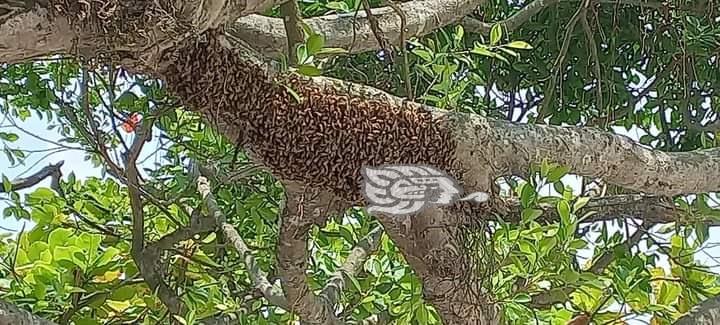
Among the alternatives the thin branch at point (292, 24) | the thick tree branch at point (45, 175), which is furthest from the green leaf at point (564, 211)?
the thick tree branch at point (45, 175)

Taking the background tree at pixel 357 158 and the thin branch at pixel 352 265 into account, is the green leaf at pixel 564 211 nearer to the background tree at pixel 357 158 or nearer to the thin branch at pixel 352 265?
the background tree at pixel 357 158

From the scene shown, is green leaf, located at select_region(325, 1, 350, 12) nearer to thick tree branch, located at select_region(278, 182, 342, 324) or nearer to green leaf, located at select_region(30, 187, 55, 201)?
thick tree branch, located at select_region(278, 182, 342, 324)

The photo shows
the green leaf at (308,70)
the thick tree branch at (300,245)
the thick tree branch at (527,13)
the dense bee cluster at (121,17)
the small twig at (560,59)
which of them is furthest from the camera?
the thick tree branch at (527,13)

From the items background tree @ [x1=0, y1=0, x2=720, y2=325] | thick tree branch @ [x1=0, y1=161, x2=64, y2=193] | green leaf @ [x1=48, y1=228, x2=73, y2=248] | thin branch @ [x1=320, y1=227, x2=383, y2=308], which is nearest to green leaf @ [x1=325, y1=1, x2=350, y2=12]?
background tree @ [x1=0, y1=0, x2=720, y2=325]

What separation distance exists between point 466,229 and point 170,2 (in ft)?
1.11

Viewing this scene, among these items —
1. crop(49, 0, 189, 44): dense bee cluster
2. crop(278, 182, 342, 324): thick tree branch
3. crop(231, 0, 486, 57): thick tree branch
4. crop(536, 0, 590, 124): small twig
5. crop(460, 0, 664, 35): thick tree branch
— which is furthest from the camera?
crop(460, 0, 664, 35): thick tree branch

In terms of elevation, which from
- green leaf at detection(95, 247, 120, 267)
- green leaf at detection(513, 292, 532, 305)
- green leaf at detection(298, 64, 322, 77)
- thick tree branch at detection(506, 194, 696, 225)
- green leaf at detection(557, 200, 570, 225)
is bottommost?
green leaf at detection(513, 292, 532, 305)

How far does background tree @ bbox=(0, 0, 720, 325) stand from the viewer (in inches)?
26.0

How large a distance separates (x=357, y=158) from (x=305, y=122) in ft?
0.18

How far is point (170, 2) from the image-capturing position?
529 millimetres

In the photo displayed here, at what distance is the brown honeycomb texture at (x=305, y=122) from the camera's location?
0.65m

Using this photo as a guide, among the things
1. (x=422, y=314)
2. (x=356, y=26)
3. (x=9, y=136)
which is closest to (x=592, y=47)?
(x=356, y=26)


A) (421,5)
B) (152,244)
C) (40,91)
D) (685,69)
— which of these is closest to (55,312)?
(152,244)

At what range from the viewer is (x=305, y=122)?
67 cm
